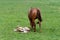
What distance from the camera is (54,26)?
509 inches

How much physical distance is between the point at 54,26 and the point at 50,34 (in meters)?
2.05

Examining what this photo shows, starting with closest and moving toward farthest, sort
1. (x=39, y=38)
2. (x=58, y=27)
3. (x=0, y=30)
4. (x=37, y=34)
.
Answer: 1. (x=39, y=38)
2. (x=37, y=34)
3. (x=0, y=30)
4. (x=58, y=27)

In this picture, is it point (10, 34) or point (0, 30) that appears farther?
point (0, 30)

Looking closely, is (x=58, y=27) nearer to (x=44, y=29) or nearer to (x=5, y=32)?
(x=44, y=29)

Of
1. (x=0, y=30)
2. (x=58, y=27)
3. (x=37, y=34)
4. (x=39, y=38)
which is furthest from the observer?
(x=58, y=27)

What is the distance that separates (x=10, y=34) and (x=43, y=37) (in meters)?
1.44

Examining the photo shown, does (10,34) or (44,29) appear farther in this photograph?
(44,29)

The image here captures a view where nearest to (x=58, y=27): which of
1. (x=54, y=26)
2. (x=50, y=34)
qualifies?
(x=54, y=26)

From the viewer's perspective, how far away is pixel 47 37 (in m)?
10.3

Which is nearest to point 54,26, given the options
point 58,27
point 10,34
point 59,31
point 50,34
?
point 58,27

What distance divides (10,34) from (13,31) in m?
0.65

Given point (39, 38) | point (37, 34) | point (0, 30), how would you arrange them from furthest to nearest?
point (0, 30), point (37, 34), point (39, 38)

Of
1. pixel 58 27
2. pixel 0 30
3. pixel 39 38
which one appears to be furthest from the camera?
pixel 58 27

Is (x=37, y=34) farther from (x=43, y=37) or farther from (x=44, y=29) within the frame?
(x=44, y=29)
